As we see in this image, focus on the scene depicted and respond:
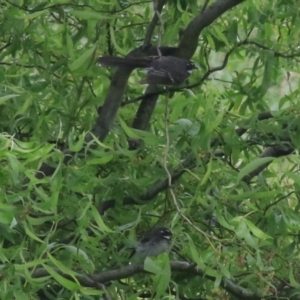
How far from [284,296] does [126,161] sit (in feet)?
1.32

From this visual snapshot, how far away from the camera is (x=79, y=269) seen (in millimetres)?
1613

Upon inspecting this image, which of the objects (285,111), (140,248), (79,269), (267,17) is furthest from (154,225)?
(267,17)

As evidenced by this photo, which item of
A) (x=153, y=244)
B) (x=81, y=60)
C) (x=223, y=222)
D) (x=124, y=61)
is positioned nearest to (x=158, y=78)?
(x=124, y=61)

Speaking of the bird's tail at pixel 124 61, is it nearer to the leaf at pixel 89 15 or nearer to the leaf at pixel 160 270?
the leaf at pixel 89 15

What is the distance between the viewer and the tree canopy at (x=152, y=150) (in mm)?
1447

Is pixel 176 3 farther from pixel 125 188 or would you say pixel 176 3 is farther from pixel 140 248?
pixel 140 248

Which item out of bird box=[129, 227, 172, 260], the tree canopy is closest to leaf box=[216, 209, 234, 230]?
the tree canopy

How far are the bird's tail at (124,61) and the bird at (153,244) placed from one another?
33cm

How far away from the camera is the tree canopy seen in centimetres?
145

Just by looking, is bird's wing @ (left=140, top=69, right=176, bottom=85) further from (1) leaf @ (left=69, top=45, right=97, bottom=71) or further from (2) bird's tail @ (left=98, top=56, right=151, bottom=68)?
(1) leaf @ (left=69, top=45, right=97, bottom=71)

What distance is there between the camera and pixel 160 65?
5.43 feet

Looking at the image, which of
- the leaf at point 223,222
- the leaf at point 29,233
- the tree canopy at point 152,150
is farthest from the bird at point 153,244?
the leaf at point 29,233

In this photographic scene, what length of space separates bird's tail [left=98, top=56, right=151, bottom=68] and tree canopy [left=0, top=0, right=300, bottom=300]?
2cm

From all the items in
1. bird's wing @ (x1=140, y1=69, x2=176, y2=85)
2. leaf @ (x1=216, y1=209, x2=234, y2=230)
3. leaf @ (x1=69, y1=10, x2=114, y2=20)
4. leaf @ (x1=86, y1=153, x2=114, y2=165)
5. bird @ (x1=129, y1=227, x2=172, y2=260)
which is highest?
leaf @ (x1=69, y1=10, x2=114, y2=20)
